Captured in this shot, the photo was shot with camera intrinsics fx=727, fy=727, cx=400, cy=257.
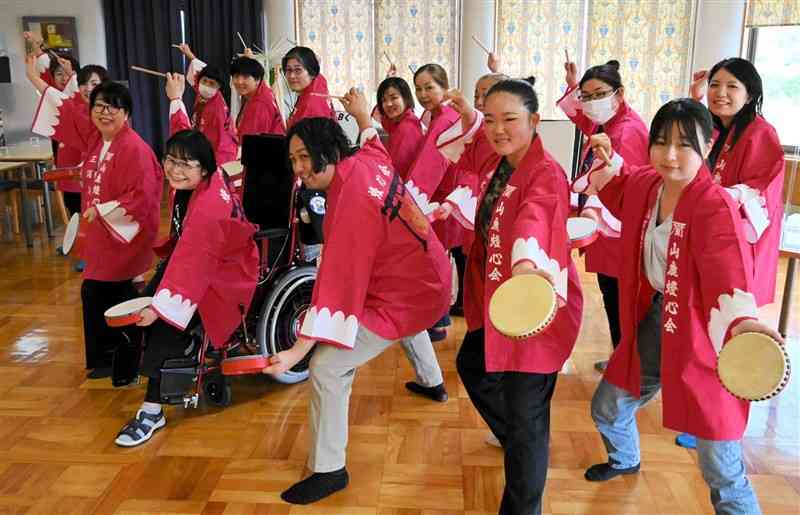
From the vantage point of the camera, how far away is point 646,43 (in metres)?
5.89

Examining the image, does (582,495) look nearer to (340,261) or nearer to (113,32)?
(340,261)

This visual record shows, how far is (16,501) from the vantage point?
205 cm

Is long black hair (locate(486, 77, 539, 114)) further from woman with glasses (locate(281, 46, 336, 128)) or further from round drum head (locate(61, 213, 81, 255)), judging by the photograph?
woman with glasses (locate(281, 46, 336, 128))

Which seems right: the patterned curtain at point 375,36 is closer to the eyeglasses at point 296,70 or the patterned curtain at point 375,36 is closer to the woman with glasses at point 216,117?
the woman with glasses at point 216,117

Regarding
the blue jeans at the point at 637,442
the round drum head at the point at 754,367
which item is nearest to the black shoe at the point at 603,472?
the blue jeans at the point at 637,442

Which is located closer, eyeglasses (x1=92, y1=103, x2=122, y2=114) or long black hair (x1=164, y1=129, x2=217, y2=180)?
long black hair (x1=164, y1=129, x2=217, y2=180)

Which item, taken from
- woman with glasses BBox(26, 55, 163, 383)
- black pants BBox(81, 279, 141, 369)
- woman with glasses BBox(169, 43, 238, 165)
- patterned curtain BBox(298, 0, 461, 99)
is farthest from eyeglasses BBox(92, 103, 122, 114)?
patterned curtain BBox(298, 0, 461, 99)

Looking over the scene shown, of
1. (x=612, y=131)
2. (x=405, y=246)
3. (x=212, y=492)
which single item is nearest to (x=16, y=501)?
(x=212, y=492)

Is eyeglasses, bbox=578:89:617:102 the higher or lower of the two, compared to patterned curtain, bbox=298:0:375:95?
lower

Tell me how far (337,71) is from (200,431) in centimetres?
465

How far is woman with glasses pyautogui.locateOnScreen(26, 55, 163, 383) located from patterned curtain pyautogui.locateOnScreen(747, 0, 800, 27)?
446cm

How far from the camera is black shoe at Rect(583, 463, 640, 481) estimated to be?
2.15 meters

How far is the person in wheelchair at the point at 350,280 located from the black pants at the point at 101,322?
3.49 ft

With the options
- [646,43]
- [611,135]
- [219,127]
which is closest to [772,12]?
[646,43]
